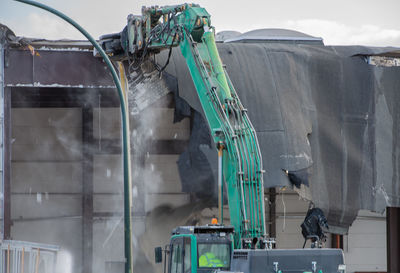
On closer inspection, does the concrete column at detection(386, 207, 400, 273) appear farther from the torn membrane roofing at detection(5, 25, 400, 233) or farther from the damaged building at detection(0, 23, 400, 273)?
the torn membrane roofing at detection(5, 25, 400, 233)

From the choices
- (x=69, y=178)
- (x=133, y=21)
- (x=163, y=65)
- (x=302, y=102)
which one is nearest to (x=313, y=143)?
(x=302, y=102)

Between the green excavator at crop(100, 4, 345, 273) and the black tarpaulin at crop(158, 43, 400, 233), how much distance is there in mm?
2435

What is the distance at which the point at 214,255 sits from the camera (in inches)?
724

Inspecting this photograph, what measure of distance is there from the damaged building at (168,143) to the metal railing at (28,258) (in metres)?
0.07

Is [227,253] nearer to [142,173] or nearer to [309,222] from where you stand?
[309,222]

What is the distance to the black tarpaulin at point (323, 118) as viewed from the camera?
93.9ft

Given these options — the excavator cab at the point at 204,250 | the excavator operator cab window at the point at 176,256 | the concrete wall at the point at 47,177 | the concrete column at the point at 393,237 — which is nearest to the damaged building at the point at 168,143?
the concrete wall at the point at 47,177

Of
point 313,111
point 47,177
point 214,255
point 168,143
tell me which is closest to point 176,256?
point 214,255

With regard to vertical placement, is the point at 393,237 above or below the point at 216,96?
below

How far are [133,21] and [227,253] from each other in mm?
10472

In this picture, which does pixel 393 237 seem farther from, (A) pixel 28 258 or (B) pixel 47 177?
(A) pixel 28 258

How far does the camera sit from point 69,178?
33375 millimetres

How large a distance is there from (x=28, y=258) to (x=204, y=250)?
1004cm

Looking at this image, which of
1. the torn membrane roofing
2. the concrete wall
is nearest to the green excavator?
A: the torn membrane roofing
